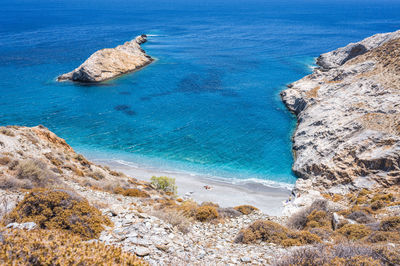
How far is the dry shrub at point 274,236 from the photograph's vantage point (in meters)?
11.4

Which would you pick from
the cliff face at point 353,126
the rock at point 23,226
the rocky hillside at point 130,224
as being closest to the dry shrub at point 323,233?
the rocky hillside at point 130,224

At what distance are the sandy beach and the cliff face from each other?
354 centimetres

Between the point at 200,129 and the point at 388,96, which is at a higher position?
the point at 388,96

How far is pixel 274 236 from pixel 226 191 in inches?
610

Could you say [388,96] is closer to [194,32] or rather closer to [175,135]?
[175,135]

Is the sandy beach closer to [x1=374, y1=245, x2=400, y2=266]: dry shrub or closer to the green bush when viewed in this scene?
the green bush

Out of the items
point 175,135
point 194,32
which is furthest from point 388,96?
point 194,32

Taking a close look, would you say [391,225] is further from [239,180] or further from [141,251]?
[239,180]

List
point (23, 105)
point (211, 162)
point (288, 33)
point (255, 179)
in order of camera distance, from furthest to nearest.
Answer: point (288, 33) < point (23, 105) < point (211, 162) < point (255, 179)

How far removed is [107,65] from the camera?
65.9 meters

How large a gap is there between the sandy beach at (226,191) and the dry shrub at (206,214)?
9.52 meters

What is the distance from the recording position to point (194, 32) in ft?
404

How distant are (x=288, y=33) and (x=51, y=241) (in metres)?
128

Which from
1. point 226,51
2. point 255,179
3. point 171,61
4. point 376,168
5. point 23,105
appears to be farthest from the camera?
point 226,51
